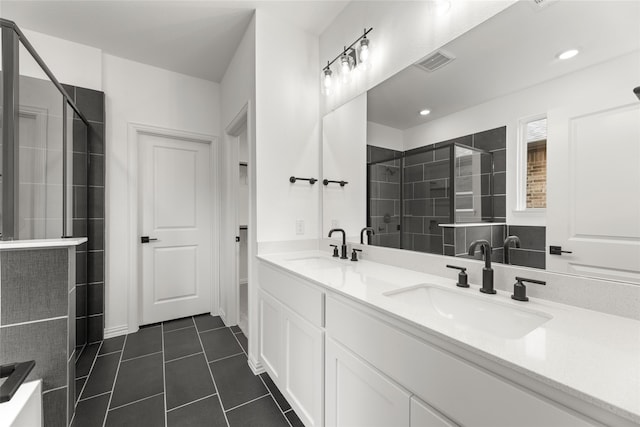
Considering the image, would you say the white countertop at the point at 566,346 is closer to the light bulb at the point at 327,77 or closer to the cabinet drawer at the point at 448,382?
the cabinet drawer at the point at 448,382

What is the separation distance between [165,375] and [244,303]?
1546mm

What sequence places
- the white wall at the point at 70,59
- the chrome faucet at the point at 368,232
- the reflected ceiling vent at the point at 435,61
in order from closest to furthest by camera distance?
the reflected ceiling vent at the point at 435,61 < the chrome faucet at the point at 368,232 < the white wall at the point at 70,59

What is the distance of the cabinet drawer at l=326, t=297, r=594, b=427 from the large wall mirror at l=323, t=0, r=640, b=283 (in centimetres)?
59

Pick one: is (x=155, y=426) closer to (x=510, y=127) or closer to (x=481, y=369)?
(x=481, y=369)

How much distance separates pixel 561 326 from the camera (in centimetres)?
74

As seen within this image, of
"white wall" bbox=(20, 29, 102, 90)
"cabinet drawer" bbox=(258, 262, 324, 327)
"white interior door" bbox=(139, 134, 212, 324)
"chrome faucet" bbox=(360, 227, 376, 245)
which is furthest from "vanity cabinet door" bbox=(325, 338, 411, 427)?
"white wall" bbox=(20, 29, 102, 90)

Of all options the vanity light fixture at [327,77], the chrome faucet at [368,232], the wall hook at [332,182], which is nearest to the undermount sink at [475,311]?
the chrome faucet at [368,232]

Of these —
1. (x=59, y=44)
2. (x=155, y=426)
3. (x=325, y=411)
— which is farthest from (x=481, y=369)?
(x=59, y=44)

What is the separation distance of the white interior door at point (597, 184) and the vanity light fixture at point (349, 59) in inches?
45.9

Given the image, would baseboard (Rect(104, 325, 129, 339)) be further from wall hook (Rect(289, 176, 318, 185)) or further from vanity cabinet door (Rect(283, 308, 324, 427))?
wall hook (Rect(289, 176, 318, 185))

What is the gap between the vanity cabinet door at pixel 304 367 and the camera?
121 centimetres

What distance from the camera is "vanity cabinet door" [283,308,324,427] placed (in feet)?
3.97

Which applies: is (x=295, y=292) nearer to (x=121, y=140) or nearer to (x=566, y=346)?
(x=566, y=346)

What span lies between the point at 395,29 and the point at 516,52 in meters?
0.75
